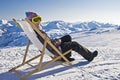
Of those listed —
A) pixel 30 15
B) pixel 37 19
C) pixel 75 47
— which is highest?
pixel 30 15

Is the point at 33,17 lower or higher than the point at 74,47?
higher

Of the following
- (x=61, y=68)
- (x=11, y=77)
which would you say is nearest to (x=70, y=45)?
(x=61, y=68)

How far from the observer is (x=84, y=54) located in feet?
22.7

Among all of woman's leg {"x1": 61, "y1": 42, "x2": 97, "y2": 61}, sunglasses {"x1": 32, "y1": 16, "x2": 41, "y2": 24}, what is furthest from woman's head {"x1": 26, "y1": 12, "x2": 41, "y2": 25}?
woman's leg {"x1": 61, "y1": 42, "x2": 97, "y2": 61}

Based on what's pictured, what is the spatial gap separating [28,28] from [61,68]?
1.47 metres

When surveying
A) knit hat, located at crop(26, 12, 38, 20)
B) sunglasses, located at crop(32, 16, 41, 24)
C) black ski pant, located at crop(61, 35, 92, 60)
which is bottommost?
black ski pant, located at crop(61, 35, 92, 60)

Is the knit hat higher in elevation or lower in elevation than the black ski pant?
higher

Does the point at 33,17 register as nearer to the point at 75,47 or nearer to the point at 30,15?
the point at 30,15

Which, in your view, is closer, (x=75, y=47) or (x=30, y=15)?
(x=30, y=15)

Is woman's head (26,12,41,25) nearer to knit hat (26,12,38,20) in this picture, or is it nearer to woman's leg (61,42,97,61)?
knit hat (26,12,38,20)

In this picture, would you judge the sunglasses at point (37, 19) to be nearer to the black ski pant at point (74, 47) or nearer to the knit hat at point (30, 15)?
the knit hat at point (30, 15)

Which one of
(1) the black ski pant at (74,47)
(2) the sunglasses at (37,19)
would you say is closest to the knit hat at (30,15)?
(2) the sunglasses at (37,19)

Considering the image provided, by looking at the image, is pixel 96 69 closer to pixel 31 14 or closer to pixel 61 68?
pixel 61 68

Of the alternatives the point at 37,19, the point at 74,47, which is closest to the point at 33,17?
the point at 37,19
